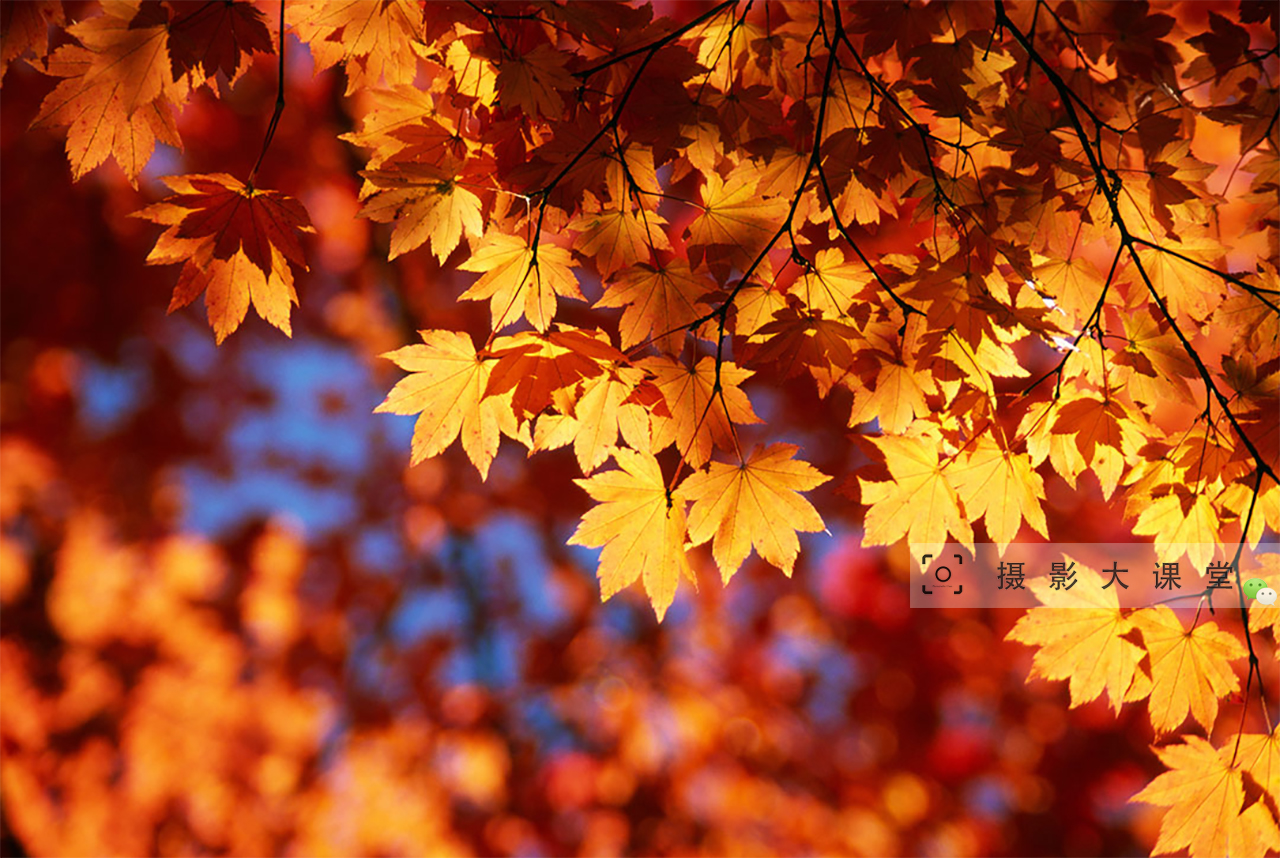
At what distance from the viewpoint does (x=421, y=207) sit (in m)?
1.09

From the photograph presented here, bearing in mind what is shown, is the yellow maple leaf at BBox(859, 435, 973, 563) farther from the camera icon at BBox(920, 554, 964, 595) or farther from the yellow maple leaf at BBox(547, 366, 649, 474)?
the camera icon at BBox(920, 554, 964, 595)

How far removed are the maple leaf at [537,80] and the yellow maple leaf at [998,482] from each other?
846 mm

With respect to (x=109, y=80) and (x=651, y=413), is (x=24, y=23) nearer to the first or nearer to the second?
(x=109, y=80)

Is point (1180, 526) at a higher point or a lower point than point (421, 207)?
lower

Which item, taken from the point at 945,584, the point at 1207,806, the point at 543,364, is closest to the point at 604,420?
the point at 543,364

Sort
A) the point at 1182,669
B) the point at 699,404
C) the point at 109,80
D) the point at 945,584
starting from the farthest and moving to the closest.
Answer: the point at 945,584 < the point at 1182,669 < the point at 699,404 < the point at 109,80

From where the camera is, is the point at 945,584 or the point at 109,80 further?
the point at 945,584

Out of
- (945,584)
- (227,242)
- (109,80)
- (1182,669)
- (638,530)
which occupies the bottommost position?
(945,584)

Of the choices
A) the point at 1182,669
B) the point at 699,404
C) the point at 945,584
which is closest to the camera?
the point at 699,404

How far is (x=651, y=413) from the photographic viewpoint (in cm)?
117

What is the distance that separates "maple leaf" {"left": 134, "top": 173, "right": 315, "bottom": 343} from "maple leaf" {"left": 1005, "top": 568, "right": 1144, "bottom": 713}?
132 centimetres

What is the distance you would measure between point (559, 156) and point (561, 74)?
0.11m

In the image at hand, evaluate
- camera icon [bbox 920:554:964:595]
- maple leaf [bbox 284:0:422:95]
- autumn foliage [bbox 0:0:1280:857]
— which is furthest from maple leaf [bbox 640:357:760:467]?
camera icon [bbox 920:554:964:595]

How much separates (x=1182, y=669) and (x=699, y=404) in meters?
→ 0.93
